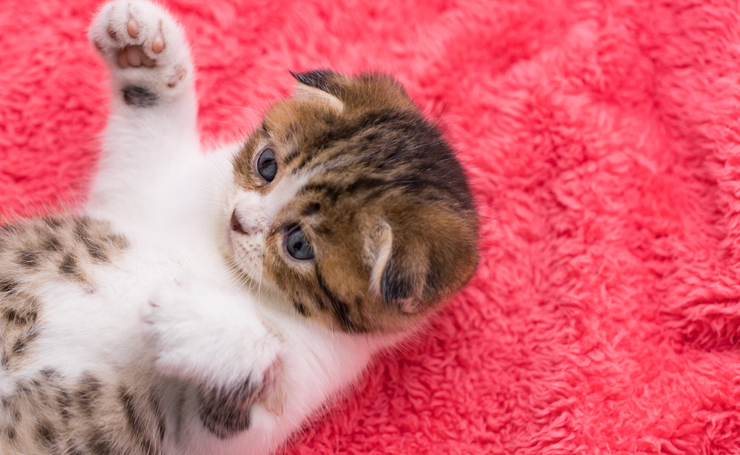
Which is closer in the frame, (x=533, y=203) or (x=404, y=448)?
(x=404, y=448)

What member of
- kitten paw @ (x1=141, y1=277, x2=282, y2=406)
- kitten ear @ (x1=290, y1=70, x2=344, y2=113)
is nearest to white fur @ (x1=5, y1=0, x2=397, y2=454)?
kitten paw @ (x1=141, y1=277, x2=282, y2=406)

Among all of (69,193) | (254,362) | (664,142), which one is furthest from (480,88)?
(69,193)

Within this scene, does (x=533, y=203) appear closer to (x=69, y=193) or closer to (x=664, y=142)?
(x=664, y=142)

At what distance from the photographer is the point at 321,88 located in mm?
1421

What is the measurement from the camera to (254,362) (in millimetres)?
1162

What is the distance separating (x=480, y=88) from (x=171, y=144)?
1060mm

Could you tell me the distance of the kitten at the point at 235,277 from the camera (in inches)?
45.7

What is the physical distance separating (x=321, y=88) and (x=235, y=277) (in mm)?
523

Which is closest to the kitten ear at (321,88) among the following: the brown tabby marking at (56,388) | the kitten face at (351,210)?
the kitten face at (351,210)

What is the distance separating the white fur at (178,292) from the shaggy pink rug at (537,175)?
277 millimetres

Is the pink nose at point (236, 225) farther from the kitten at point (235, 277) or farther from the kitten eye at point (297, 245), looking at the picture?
the kitten eye at point (297, 245)

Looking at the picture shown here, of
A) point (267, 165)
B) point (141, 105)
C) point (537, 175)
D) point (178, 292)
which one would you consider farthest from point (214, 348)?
point (537, 175)

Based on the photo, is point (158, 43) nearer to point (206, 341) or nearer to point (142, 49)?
point (142, 49)

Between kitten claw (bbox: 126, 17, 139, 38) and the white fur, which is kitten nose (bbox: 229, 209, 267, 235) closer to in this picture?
the white fur
